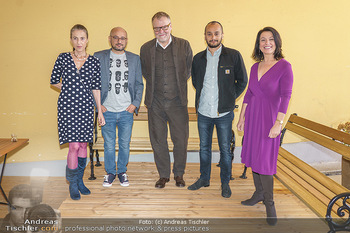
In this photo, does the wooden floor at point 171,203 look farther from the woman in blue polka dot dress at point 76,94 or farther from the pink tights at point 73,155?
the pink tights at point 73,155

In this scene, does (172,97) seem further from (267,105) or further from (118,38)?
(267,105)

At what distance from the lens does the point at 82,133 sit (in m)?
3.33

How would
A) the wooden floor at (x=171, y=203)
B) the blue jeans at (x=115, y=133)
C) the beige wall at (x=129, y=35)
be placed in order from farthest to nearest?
the beige wall at (x=129, y=35) → the blue jeans at (x=115, y=133) → the wooden floor at (x=171, y=203)

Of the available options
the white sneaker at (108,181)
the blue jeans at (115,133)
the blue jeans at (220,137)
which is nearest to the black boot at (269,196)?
the blue jeans at (220,137)

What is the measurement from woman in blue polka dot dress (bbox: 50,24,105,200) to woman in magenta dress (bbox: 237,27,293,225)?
1816mm

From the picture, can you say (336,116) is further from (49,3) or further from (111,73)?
(49,3)

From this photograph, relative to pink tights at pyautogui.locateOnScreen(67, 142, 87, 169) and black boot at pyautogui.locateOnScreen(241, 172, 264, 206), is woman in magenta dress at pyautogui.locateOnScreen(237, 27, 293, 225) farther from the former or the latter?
pink tights at pyautogui.locateOnScreen(67, 142, 87, 169)

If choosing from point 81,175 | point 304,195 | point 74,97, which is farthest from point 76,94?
point 304,195

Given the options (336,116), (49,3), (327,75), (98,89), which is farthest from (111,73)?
(336,116)

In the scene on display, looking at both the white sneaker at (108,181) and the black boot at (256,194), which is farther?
the white sneaker at (108,181)

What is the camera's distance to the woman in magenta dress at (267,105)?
2771 millimetres

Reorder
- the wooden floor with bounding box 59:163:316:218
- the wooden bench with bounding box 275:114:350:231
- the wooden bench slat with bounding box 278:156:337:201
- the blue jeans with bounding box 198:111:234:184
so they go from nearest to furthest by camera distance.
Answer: the wooden bench with bounding box 275:114:350:231 < the wooden bench slat with bounding box 278:156:337:201 < the wooden floor with bounding box 59:163:316:218 < the blue jeans with bounding box 198:111:234:184

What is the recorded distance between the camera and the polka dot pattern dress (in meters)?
3.22

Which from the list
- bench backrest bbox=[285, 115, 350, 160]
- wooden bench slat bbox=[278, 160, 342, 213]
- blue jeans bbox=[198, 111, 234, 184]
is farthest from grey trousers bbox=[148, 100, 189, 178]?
bench backrest bbox=[285, 115, 350, 160]
